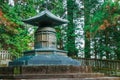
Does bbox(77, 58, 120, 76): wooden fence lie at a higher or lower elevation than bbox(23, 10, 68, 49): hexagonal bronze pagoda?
lower

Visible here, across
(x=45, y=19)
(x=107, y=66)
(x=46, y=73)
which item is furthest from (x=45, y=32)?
(x=107, y=66)

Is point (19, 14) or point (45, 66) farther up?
point (19, 14)

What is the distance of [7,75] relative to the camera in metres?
12.1

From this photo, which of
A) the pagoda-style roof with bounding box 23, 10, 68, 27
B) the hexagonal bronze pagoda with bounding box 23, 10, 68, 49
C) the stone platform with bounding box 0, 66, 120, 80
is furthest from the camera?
the hexagonal bronze pagoda with bounding box 23, 10, 68, 49

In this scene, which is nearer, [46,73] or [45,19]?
[46,73]

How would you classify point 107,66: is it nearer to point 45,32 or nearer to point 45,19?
point 45,32

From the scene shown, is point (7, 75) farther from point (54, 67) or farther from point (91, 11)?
point (91, 11)

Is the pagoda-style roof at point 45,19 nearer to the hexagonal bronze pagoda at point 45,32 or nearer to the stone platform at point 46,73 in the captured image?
the hexagonal bronze pagoda at point 45,32

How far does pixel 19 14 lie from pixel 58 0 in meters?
7.92

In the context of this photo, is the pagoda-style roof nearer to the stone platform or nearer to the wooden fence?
the stone platform

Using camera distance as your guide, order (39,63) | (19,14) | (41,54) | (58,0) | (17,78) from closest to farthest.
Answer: (17,78), (39,63), (41,54), (19,14), (58,0)

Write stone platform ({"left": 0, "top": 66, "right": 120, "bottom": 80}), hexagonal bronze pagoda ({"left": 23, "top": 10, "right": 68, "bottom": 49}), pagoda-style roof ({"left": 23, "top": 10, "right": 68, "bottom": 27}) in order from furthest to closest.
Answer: hexagonal bronze pagoda ({"left": 23, "top": 10, "right": 68, "bottom": 49}) < pagoda-style roof ({"left": 23, "top": 10, "right": 68, "bottom": 27}) < stone platform ({"left": 0, "top": 66, "right": 120, "bottom": 80})

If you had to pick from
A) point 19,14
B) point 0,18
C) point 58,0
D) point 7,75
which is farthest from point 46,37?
point 58,0

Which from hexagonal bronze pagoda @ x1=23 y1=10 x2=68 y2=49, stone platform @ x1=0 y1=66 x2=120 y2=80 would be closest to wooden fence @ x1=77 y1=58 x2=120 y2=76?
hexagonal bronze pagoda @ x1=23 y1=10 x2=68 y2=49
